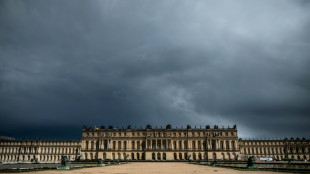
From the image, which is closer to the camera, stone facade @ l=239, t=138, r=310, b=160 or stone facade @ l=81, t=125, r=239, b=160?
stone facade @ l=81, t=125, r=239, b=160

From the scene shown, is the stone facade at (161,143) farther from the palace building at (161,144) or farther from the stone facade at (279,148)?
the stone facade at (279,148)

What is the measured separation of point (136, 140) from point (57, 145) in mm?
57084

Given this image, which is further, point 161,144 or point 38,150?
point 38,150

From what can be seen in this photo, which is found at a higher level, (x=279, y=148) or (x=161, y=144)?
(x=161, y=144)

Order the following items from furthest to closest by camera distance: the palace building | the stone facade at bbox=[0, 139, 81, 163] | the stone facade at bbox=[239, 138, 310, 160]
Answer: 1. the stone facade at bbox=[0, 139, 81, 163]
2. the stone facade at bbox=[239, 138, 310, 160]
3. the palace building

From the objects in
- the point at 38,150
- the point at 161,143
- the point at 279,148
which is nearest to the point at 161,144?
the point at 161,143

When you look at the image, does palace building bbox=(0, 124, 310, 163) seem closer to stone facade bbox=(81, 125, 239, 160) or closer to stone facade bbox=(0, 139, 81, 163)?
stone facade bbox=(81, 125, 239, 160)

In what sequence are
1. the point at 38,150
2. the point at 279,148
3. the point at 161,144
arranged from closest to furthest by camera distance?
the point at 161,144 < the point at 279,148 < the point at 38,150

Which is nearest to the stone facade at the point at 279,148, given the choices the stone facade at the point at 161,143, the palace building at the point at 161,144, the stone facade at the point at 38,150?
the palace building at the point at 161,144

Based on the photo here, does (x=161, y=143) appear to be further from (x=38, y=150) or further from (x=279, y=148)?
(x=38, y=150)

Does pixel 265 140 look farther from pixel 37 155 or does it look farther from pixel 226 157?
pixel 37 155

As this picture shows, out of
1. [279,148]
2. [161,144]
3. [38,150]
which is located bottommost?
[279,148]

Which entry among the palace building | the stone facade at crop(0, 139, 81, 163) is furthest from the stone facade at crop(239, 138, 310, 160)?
the stone facade at crop(0, 139, 81, 163)

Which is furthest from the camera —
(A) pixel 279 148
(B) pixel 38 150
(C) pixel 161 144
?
(B) pixel 38 150
